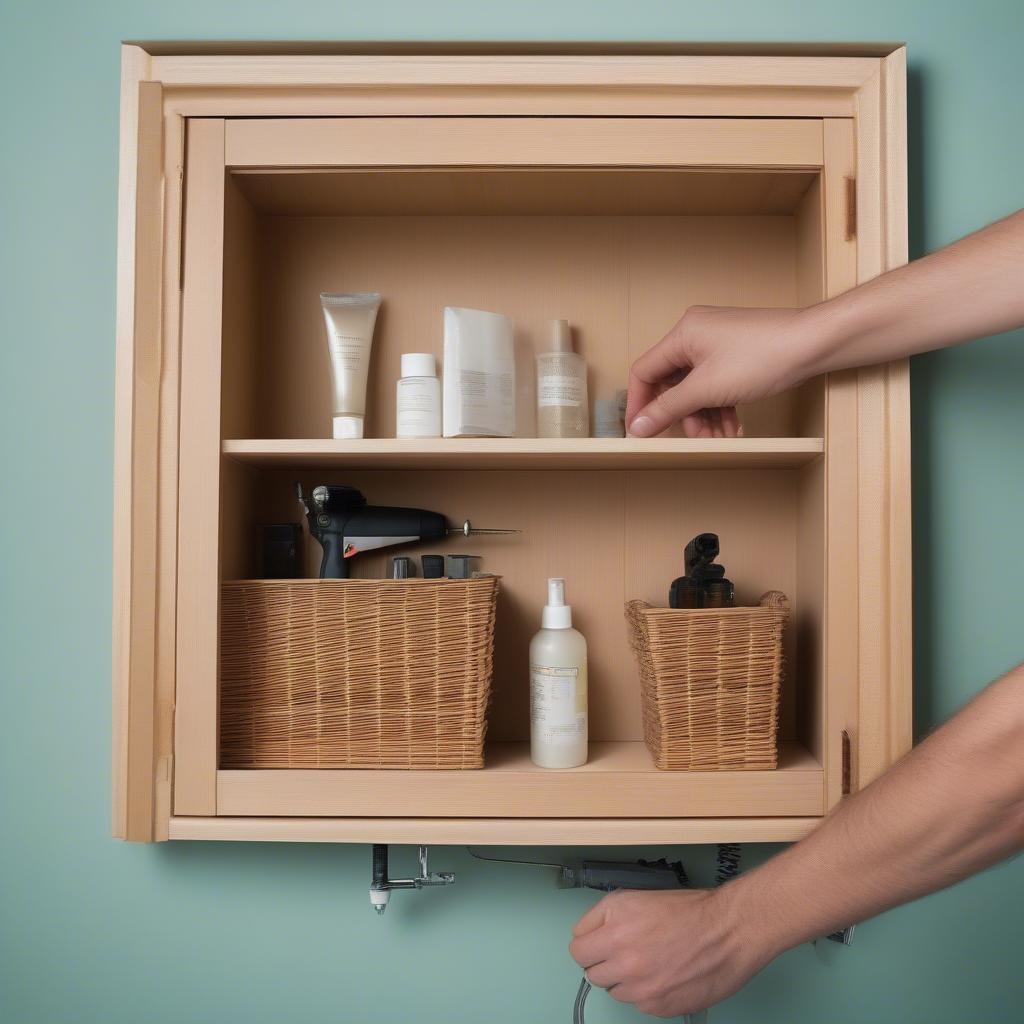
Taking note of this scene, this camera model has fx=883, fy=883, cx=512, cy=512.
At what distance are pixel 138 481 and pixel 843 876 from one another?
0.71 metres

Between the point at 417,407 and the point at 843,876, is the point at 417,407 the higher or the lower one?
the higher one

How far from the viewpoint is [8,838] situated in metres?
1.00

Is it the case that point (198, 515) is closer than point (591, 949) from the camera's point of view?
No

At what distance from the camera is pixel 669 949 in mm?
724

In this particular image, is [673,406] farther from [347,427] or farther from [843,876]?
[843,876]

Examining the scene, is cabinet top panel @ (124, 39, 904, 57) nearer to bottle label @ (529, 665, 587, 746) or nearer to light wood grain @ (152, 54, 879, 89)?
light wood grain @ (152, 54, 879, 89)

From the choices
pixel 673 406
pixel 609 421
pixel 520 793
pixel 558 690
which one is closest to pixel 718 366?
pixel 673 406

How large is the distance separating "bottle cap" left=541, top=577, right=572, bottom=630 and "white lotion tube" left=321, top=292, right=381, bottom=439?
269 mm

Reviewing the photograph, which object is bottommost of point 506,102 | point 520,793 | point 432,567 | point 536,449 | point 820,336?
point 520,793

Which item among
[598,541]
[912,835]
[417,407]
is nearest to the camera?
[912,835]


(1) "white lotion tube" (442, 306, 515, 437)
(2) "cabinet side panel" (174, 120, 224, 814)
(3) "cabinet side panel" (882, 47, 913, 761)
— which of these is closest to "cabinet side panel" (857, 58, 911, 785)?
(3) "cabinet side panel" (882, 47, 913, 761)

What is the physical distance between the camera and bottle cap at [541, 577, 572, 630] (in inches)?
36.2

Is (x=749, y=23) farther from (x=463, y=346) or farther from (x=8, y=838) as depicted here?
(x=8, y=838)

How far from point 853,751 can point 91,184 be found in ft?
3.37
